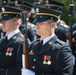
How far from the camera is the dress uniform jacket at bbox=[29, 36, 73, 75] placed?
4531 millimetres

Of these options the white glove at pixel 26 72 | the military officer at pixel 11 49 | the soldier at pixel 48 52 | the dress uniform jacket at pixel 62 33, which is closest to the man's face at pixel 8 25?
the military officer at pixel 11 49

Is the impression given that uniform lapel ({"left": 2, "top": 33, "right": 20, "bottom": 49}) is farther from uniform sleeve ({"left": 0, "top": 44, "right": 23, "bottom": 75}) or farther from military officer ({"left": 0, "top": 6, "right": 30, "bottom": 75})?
uniform sleeve ({"left": 0, "top": 44, "right": 23, "bottom": 75})

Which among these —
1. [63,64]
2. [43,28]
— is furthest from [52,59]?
[43,28]

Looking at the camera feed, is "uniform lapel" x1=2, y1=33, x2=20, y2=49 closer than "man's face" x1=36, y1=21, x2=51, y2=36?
No

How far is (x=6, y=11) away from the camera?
5.64m

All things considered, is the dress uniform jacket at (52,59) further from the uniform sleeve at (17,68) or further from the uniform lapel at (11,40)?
the uniform lapel at (11,40)

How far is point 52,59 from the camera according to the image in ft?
15.2

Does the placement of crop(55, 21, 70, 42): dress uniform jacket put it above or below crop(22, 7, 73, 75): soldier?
below

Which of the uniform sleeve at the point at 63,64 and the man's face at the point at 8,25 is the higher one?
the man's face at the point at 8,25

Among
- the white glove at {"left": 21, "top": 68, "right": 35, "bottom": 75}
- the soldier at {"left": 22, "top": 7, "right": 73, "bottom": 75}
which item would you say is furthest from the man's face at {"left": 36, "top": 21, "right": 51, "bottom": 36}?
the white glove at {"left": 21, "top": 68, "right": 35, "bottom": 75}

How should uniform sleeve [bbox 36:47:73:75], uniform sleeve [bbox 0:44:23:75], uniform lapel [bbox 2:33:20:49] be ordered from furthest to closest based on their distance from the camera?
uniform lapel [bbox 2:33:20:49]
uniform sleeve [bbox 0:44:23:75]
uniform sleeve [bbox 36:47:73:75]

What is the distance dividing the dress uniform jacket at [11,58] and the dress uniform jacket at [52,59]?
1.49 ft

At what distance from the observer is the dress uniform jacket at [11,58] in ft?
17.4

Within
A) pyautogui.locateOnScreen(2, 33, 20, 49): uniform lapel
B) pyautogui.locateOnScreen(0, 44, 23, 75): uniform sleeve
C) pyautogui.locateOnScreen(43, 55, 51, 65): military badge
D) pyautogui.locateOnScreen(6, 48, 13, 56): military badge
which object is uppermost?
pyautogui.locateOnScreen(2, 33, 20, 49): uniform lapel
